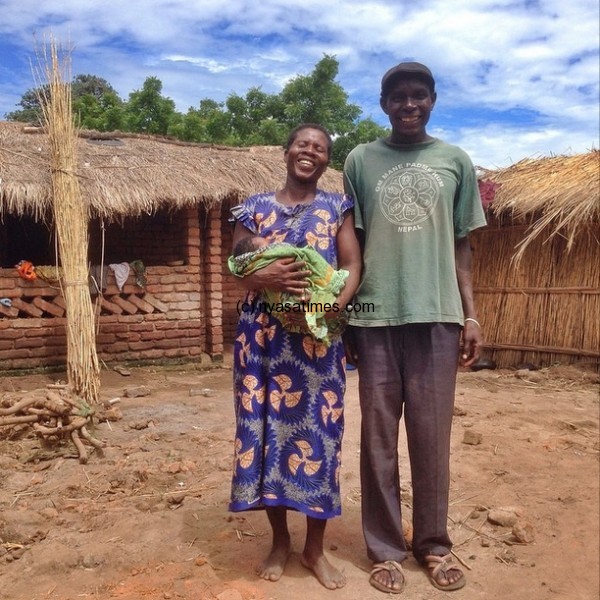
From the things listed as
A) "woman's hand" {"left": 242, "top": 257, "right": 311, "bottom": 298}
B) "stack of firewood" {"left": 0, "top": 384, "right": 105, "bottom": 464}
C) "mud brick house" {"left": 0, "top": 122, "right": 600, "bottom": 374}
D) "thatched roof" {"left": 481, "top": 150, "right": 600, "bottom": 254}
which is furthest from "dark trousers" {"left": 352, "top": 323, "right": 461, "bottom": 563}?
"thatched roof" {"left": 481, "top": 150, "right": 600, "bottom": 254}

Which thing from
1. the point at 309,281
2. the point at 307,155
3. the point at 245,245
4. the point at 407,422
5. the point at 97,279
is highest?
the point at 307,155

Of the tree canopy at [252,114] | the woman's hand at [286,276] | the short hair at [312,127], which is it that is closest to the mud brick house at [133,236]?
the short hair at [312,127]

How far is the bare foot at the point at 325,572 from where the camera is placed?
2301 millimetres

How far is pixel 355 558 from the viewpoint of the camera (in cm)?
255

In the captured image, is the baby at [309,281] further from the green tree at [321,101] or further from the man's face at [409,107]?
the green tree at [321,101]

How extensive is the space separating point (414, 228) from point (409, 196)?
0.12 m

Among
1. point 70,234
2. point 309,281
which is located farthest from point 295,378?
point 70,234

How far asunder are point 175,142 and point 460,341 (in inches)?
277

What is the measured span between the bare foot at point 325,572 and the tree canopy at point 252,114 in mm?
12584

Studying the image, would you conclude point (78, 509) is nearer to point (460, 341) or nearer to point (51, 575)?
point (51, 575)

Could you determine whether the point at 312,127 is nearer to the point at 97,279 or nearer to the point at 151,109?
the point at 97,279

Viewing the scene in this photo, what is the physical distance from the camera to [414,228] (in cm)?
223

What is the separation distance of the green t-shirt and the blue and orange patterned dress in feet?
0.45

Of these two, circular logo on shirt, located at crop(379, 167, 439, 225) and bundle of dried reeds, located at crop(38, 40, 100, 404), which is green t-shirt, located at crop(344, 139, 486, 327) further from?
bundle of dried reeds, located at crop(38, 40, 100, 404)
